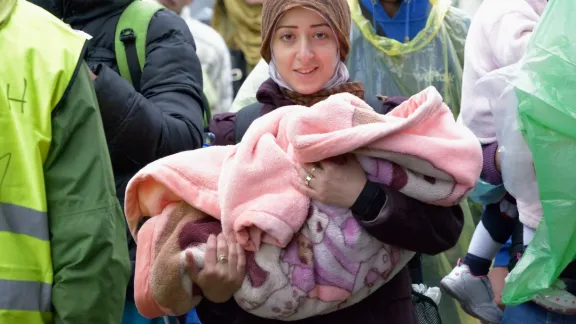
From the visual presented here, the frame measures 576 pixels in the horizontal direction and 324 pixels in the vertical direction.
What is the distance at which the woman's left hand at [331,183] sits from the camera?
9.69ft

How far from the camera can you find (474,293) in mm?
4516

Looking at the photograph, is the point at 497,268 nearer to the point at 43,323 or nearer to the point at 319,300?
the point at 319,300

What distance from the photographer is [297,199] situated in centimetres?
296

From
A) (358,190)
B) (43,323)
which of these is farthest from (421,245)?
(43,323)

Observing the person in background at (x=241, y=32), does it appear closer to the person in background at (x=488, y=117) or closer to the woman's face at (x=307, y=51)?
the person in background at (x=488, y=117)

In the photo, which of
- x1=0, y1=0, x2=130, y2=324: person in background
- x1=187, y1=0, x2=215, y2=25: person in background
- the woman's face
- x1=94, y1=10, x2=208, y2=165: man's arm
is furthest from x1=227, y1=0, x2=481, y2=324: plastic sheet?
x1=187, y1=0, x2=215, y2=25: person in background

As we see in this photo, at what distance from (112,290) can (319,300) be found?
0.57m

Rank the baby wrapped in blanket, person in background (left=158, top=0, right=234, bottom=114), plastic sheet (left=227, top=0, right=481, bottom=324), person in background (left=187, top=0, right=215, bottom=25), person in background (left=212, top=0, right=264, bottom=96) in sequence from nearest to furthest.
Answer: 1. the baby wrapped in blanket
2. plastic sheet (left=227, top=0, right=481, bottom=324)
3. person in background (left=158, top=0, right=234, bottom=114)
4. person in background (left=212, top=0, right=264, bottom=96)
5. person in background (left=187, top=0, right=215, bottom=25)

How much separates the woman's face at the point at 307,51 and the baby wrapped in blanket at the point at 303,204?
0.45m

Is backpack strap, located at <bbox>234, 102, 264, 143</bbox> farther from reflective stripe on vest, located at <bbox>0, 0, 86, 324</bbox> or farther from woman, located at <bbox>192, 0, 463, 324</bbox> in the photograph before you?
Answer: reflective stripe on vest, located at <bbox>0, 0, 86, 324</bbox>

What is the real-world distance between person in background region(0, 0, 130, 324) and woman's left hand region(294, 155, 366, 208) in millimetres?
552

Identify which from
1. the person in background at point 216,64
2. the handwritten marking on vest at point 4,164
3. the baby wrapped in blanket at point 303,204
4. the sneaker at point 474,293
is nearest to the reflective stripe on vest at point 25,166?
the handwritten marking on vest at point 4,164

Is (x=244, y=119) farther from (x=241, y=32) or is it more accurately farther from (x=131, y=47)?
(x=241, y=32)

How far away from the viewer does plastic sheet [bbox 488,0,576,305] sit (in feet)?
11.4
